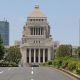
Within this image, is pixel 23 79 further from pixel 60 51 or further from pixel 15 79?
pixel 60 51

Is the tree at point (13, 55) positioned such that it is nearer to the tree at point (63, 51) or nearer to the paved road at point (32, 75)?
the tree at point (63, 51)

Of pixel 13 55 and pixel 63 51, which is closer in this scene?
pixel 13 55

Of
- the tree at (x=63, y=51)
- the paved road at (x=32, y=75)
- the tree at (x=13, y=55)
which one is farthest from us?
the tree at (x=63, y=51)

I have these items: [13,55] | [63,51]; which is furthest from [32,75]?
[63,51]

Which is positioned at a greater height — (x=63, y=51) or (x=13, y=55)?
(x=63, y=51)

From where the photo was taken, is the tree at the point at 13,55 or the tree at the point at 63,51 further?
the tree at the point at 63,51

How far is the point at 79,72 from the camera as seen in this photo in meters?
36.7

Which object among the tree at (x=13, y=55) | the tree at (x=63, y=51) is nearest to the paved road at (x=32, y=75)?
the tree at (x=13, y=55)

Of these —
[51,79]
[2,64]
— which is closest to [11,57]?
[2,64]

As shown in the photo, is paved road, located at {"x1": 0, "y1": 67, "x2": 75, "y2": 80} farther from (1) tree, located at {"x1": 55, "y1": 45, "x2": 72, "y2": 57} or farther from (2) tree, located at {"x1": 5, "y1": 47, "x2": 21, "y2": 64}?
(1) tree, located at {"x1": 55, "y1": 45, "x2": 72, "y2": 57}

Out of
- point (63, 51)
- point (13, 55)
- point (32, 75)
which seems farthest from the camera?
point (63, 51)

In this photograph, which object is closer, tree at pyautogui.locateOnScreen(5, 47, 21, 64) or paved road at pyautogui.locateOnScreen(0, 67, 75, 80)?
paved road at pyautogui.locateOnScreen(0, 67, 75, 80)

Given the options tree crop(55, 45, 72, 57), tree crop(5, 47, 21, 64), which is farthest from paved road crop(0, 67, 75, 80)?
tree crop(55, 45, 72, 57)

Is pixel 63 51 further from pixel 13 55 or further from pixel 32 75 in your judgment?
pixel 32 75
